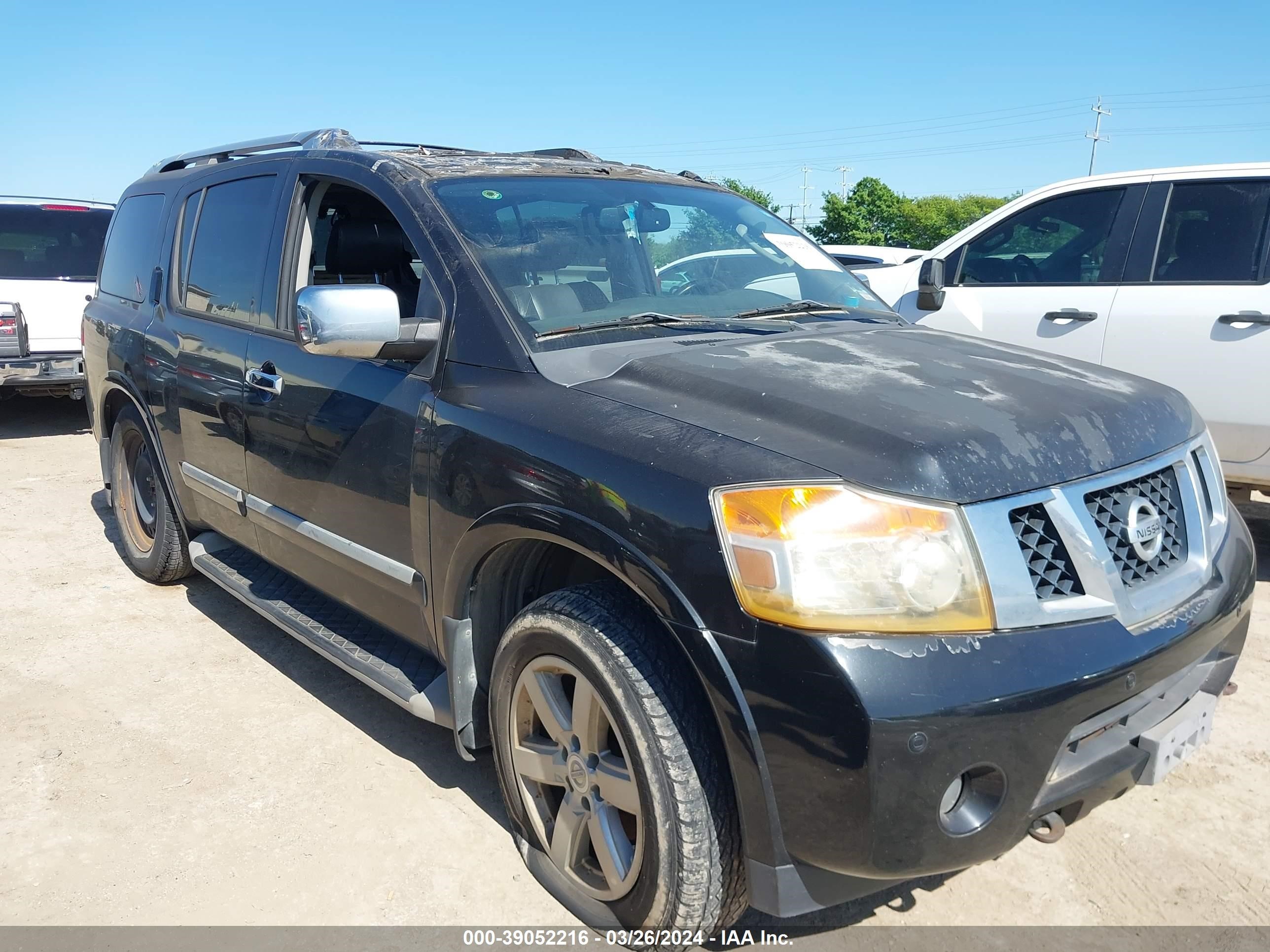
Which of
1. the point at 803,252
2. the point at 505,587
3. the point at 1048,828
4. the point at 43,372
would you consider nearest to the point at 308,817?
the point at 505,587

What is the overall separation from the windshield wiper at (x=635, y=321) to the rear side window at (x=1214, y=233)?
3219mm

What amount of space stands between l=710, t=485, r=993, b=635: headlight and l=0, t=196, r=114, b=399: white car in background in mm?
8248

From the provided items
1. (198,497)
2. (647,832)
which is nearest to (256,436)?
(198,497)

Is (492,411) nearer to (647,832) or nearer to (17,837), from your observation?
(647,832)

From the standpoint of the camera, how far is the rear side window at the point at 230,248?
360cm

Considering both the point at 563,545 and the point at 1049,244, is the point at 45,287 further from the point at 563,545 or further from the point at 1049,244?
the point at 563,545

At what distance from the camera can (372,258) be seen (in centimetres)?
358

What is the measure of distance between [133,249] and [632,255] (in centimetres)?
288

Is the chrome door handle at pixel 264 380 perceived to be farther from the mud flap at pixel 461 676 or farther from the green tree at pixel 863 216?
the green tree at pixel 863 216

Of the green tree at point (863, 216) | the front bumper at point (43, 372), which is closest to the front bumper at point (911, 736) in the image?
the front bumper at point (43, 372)

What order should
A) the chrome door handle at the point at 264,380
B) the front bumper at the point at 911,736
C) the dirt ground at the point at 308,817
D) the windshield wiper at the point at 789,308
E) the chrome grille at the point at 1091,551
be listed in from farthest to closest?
1. the chrome door handle at the point at 264,380
2. the windshield wiper at the point at 789,308
3. the dirt ground at the point at 308,817
4. the chrome grille at the point at 1091,551
5. the front bumper at the point at 911,736

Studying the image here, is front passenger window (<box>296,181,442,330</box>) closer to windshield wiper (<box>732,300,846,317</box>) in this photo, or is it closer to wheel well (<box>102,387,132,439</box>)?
windshield wiper (<box>732,300,846,317</box>)

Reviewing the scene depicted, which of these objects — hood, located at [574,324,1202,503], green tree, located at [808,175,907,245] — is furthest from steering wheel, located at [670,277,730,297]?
green tree, located at [808,175,907,245]

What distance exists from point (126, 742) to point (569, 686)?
189 centimetres
